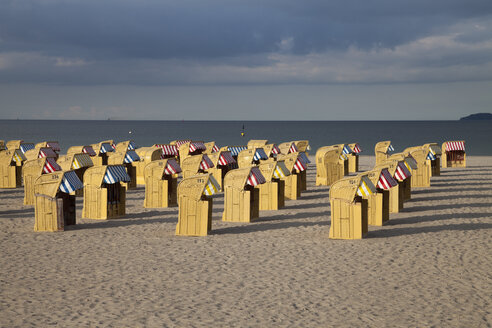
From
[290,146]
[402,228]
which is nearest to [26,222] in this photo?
[402,228]

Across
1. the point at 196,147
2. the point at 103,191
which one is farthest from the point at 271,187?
the point at 196,147

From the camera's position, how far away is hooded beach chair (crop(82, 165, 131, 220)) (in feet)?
→ 51.5

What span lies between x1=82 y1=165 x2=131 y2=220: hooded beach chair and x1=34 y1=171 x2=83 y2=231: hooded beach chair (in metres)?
1.54

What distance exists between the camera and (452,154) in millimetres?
33531

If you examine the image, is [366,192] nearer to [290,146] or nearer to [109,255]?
[109,255]

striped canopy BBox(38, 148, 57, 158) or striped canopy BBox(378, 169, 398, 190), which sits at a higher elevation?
striped canopy BBox(38, 148, 57, 158)

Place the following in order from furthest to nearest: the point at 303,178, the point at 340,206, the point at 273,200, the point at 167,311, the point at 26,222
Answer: the point at 303,178
the point at 273,200
the point at 26,222
the point at 340,206
the point at 167,311

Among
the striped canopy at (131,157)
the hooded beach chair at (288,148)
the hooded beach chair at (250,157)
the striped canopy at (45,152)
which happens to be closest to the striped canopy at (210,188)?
the striped canopy at (131,157)

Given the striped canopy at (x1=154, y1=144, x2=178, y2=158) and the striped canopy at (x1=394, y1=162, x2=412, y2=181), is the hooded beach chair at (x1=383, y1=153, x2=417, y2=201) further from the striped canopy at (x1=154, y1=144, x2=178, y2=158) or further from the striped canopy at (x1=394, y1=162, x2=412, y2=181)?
the striped canopy at (x1=154, y1=144, x2=178, y2=158)

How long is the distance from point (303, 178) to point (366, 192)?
28.8 feet

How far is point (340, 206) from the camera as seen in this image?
13.0 m

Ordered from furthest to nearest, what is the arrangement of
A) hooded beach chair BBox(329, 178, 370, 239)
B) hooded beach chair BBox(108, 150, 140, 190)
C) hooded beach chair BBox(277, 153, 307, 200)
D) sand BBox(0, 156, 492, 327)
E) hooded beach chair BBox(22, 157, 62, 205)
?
hooded beach chair BBox(108, 150, 140, 190), hooded beach chair BBox(277, 153, 307, 200), hooded beach chair BBox(22, 157, 62, 205), hooded beach chair BBox(329, 178, 370, 239), sand BBox(0, 156, 492, 327)

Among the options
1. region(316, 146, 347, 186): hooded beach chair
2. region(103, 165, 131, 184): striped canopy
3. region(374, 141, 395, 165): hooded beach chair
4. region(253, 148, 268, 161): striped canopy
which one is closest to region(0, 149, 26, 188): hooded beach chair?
region(103, 165, 131, 184): striped canopy

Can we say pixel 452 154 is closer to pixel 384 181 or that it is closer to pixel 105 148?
pixel 105 148
